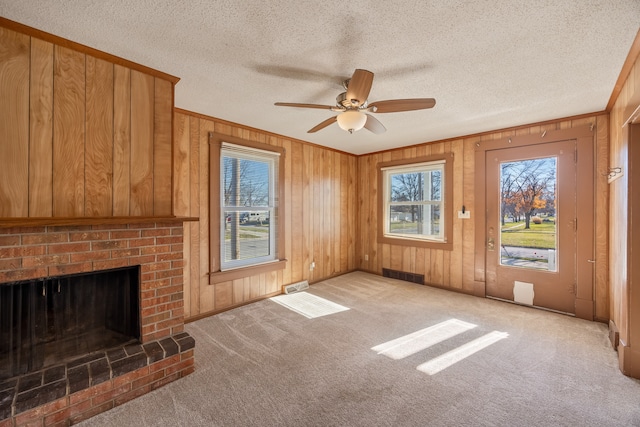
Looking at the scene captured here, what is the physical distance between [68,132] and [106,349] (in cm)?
153

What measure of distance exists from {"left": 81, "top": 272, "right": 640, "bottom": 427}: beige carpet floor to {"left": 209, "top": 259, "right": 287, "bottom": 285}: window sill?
421 millimetres

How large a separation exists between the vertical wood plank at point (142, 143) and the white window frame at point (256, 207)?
1160 mm

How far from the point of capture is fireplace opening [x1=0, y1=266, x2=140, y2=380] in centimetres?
165

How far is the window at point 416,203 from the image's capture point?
421 centimetres

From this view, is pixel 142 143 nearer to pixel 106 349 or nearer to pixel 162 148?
pixel 162 148

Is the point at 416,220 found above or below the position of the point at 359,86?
below

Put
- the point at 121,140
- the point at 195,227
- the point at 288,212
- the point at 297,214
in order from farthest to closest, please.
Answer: the point at 297,214, the point at 288,212, the point at 195,227, the point at 121,140

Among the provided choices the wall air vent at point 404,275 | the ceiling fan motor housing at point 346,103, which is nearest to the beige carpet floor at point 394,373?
the wall air vent at point 404,275

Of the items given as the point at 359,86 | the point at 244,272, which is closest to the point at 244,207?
the point at 244,272

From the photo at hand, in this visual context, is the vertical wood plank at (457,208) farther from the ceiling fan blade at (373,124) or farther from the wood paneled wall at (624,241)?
the ceiling fan blade at (373,124)

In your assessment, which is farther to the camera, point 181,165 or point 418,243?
point 418,243

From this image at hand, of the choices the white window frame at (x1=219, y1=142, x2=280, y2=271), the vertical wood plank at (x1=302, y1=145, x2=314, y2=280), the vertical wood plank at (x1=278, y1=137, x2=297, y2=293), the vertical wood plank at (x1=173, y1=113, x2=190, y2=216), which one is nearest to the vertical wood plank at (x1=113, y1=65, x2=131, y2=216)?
the vertical wood plank at (x1=173, y1=113, x2=190, y2=216)

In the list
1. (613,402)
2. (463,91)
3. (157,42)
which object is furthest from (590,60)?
(157,42)

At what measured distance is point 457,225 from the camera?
4.06 meters
